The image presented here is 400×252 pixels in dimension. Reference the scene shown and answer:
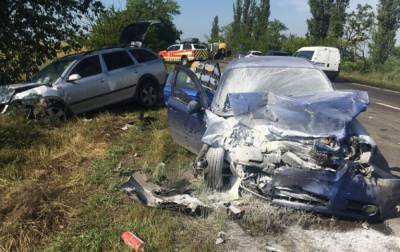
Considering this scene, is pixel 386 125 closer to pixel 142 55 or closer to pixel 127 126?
pixel 127 126

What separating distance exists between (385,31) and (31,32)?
26.6 meters

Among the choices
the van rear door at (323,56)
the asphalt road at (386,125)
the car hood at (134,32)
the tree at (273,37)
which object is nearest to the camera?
the asphalt road at (386,125)

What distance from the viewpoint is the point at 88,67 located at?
9.98 m

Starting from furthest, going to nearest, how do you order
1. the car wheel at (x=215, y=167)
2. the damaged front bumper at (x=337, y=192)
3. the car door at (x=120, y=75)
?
the car door at (x=120, y=75) → the car wheel at (x=215, y=167) → the damaged front bumper at (x=337, y=192)

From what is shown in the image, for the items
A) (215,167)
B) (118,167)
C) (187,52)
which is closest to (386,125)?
(215,167)

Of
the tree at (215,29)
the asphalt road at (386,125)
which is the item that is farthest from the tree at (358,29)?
the tree at (215,29)

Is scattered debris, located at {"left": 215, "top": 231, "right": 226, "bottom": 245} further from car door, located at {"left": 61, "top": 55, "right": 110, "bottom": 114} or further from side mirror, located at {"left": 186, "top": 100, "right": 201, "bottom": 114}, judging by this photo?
car door, located at {"left": 61, "top": 55, "right": 110, "bottom": 114}

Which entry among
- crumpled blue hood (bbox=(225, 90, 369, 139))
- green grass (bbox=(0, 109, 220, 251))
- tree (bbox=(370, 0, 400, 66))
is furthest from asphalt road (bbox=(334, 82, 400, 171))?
tree (bbox=(370, 0, 400, 66))

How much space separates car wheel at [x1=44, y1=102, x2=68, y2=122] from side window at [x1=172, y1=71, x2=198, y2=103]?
11.4ft

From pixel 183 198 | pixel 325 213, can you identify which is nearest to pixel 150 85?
pixel 183 198

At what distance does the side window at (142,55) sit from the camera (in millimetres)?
11031

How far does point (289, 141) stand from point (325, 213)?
0.86 m

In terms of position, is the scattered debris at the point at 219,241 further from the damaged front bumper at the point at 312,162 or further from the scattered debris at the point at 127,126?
the scattered debris at the point at 127,126

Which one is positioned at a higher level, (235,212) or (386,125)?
(235,212)
